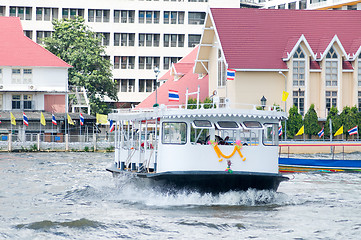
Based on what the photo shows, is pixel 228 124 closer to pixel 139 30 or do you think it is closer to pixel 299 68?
pixel 299 68

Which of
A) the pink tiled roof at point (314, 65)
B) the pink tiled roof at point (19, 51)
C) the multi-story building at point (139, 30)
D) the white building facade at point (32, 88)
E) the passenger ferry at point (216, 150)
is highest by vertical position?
the multi-story building at point (139, 30)

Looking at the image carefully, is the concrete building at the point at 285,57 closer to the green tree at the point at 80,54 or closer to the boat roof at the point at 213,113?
the green tree at the point at 80,54

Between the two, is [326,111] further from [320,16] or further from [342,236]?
[342,236]

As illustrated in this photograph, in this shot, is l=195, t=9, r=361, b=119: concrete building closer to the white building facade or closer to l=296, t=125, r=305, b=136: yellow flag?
l=296, t=125, r=305, b=136: yellow flag

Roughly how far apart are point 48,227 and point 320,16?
46225mm

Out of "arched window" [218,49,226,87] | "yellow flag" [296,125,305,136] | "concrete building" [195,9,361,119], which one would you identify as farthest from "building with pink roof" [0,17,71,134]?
"yellow flag" [296,125,305,136]

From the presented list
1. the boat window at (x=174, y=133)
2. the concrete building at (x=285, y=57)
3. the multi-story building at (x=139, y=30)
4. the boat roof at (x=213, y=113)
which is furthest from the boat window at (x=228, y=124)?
the multi-story building at (x=139, y=30)

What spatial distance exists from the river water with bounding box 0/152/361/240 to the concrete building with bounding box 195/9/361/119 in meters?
26.0

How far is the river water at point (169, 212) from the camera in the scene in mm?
A: 20547

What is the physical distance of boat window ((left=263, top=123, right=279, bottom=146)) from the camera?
82.9 feet

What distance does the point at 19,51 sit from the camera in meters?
72.2

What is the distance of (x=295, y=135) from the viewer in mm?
59344

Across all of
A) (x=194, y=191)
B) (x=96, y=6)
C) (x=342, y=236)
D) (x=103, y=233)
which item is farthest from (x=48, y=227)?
(x=96, y=6)

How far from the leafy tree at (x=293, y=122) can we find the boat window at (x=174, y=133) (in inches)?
1369
